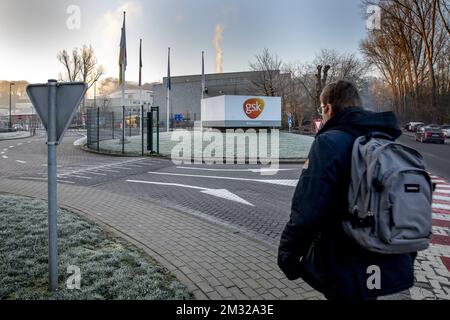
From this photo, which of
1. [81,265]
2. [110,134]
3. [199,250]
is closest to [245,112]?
[110,134]

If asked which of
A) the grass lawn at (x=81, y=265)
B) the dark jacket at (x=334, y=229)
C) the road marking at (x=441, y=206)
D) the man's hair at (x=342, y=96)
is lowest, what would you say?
the road marking at (x=441, y=206)

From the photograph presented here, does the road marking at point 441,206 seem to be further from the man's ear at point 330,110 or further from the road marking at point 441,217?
the man's ear at point 330,110

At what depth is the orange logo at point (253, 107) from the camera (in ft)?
106

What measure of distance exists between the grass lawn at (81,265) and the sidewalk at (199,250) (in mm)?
231

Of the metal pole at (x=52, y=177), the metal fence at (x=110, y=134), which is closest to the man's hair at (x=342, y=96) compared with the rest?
the metal pole at (x=52, y=177)

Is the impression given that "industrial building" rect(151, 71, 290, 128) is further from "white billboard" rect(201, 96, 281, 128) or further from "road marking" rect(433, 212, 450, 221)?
"road marking" rect(433, 212, 450, 221)

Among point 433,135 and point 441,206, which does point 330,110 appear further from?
point 433,135

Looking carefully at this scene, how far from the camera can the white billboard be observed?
32.2m

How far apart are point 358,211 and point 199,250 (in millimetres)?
3157

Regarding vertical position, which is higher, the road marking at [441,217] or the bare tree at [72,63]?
the bare tree at [72,63]

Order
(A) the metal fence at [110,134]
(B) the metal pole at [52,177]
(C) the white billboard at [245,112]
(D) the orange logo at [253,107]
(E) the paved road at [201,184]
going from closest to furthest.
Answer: (B) the metal pole at [52,177] < (E) the paved road at [201,184] < (A) the metal fence at [110,134] < (C) the white billboard at [245,112] < (D) the orange logo at [253,107]

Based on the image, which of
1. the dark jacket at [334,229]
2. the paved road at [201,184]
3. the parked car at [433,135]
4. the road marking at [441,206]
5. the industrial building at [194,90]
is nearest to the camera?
the dark jacket at [334,229]

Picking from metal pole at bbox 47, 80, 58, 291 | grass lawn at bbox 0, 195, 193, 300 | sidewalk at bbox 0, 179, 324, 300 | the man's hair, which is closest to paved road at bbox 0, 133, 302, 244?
sidewalk at bbox 0, 179, 324, 300
